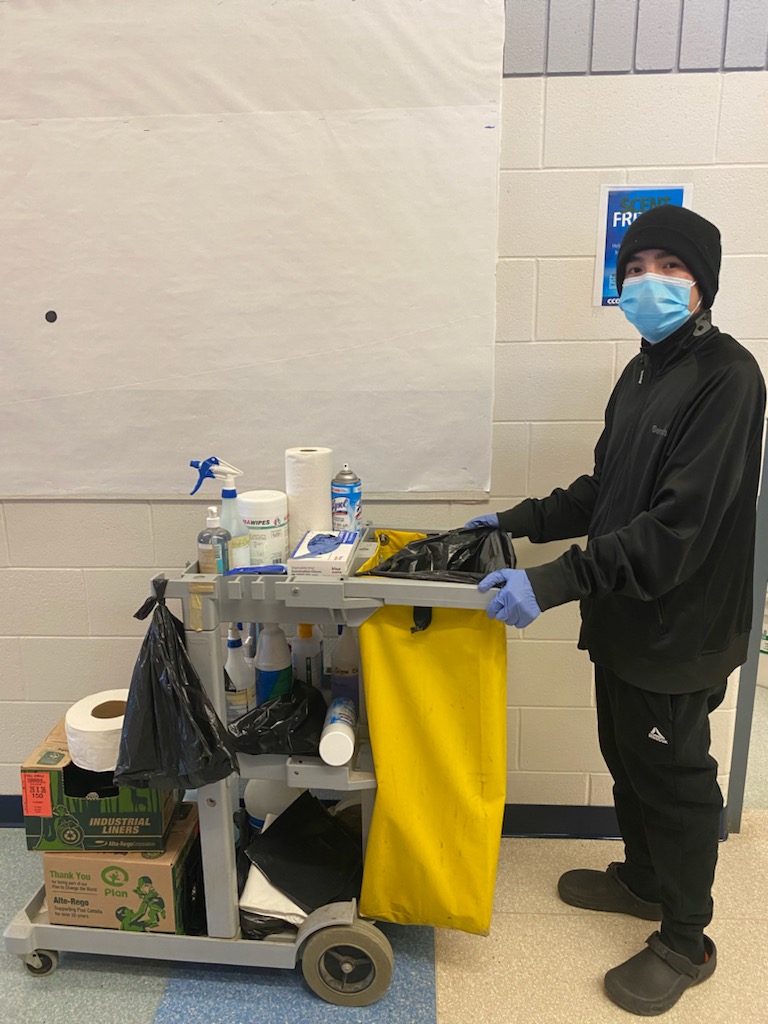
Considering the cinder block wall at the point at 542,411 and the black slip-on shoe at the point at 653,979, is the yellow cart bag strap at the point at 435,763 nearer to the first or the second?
the black slip-on shoe at the point at 653,979

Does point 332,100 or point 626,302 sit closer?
point 626,302

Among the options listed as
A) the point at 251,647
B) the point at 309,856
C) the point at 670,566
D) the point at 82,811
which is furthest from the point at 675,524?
the point at 82,811

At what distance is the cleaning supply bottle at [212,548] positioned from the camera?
138 cm

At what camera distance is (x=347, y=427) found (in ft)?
5.91

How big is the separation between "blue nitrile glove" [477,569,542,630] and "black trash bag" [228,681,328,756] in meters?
0.47

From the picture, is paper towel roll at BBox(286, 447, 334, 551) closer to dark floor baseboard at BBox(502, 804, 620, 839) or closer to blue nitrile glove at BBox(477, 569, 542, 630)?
blue nitrile glove at BBox(477, 569, 542, 630)

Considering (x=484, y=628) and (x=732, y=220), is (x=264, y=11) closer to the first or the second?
(x=732, y=220)

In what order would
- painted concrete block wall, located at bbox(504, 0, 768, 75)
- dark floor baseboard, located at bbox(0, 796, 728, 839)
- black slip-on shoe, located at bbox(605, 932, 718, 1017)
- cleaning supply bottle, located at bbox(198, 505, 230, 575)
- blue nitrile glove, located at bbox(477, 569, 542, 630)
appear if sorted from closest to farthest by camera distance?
blue nitrile glove, located at bbox(477, 569, 542, 630), cleaning supply bottle, located at bbox(198, 505, 230, 575), black slip-on shoe, located at bbox(605, 932, 718, 1017), painted concrete block wall, located at bbox(504, 0, 768, 75), dark floor baseboard, located at bbox(0, 796, 728, 839)

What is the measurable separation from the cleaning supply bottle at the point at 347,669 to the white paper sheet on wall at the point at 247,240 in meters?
0.44

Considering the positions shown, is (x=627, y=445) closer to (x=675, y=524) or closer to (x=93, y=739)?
(x=675, y=524)

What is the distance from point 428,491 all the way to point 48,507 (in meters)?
1.02

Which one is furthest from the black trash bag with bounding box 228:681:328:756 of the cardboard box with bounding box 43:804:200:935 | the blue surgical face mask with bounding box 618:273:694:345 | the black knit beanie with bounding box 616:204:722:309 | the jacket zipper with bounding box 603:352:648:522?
the black knit beanie with bounding box 616:204:722:309

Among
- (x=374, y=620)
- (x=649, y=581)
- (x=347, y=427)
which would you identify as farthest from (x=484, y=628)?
(x=347, y=427)

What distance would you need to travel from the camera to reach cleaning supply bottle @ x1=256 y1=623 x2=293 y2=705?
5.12 feet
